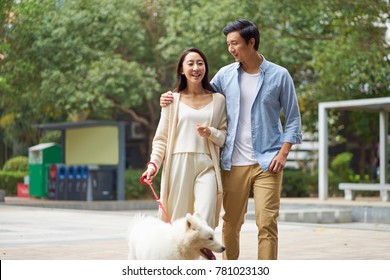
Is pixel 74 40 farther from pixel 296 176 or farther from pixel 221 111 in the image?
pixel 221 111

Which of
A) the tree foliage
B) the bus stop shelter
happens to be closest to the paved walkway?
the bus stop shelter

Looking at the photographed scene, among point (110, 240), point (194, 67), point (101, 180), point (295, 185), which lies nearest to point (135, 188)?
point (101, 180)

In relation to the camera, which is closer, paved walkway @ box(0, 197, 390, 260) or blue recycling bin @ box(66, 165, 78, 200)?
paved walkway @ box(0, 197, 390, 260)

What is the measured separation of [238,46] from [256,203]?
1.18 m

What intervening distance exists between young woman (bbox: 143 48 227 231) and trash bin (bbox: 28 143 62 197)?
2052cm

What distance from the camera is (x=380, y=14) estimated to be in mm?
22906

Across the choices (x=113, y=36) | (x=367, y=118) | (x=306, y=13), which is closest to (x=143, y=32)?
(x=113, y=36)

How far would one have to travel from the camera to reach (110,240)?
1192 cm

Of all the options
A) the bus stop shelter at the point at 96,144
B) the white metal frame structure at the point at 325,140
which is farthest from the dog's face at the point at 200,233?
the bus stop shelter at the point at 96,144

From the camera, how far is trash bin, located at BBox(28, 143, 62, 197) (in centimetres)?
2670

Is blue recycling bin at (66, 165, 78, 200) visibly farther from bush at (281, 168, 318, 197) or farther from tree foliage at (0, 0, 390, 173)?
bush at (281, 168, 318, 197)

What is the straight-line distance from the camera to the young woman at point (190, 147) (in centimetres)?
648

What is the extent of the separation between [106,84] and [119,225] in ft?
42.6

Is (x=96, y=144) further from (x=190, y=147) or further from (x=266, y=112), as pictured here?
(x=190, y=147)
